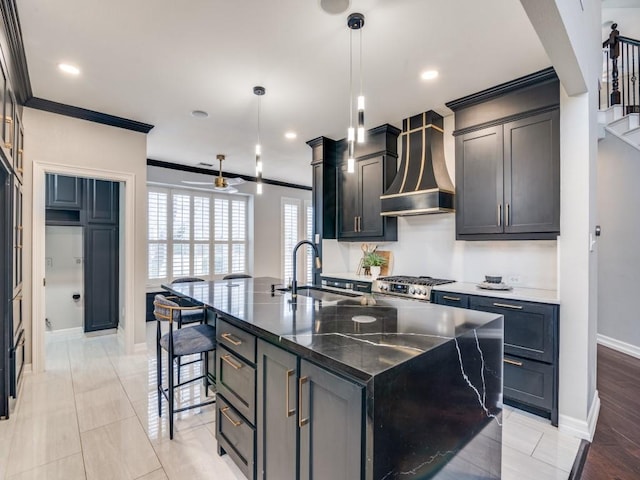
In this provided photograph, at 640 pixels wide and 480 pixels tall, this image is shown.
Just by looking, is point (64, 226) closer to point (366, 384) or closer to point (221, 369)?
point (221, 369)

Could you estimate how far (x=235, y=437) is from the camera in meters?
1.84

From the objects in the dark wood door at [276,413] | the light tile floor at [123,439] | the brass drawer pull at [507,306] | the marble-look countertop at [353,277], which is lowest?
the light tile floor at [123,439]

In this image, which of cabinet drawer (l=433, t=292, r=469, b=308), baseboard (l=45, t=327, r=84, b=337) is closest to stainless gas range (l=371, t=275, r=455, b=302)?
cabinet drawer (l=433, t=292, r=469, b=308)

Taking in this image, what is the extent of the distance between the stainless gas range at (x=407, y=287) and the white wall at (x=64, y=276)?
4.36 meters

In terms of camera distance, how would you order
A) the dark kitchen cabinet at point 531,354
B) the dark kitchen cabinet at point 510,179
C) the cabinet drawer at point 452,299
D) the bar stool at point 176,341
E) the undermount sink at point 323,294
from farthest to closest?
1. the cabinet drawer at point 452,299
2. the dark kitchen cabinet at point 510,179
3. the dark kitchen cabinet at point 531,354
4. the undermount sink at point 323,294
5. the bar stool at point 176,341

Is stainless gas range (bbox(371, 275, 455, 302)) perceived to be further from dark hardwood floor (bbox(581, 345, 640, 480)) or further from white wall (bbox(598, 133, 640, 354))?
white wall (bbox(598, 133, 640, 354))

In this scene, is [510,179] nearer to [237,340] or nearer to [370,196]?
[370,196]

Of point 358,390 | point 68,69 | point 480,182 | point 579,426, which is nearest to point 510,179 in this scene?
point 480,182

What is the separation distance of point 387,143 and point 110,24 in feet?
9.73

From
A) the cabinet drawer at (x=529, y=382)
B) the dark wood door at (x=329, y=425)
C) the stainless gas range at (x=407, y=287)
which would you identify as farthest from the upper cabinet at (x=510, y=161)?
the dark wood door at (x=329, y=425)

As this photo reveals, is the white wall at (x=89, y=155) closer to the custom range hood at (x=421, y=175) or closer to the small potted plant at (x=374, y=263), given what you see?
the small potted plant at (x=374, y=263)

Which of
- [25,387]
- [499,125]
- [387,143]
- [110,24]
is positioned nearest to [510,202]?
[499,125]

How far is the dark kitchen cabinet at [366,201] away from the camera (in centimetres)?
414

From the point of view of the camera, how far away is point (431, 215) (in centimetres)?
394
